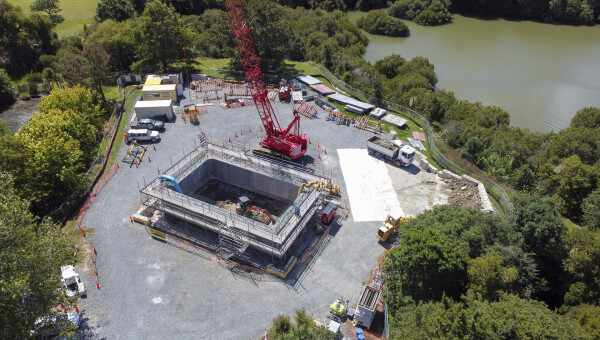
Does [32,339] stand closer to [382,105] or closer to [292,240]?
[292,240]

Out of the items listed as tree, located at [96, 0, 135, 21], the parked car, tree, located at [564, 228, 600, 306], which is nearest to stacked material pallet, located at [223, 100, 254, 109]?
the parked car

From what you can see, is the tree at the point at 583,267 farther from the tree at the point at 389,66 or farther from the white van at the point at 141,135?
the tree at the point at 389,66

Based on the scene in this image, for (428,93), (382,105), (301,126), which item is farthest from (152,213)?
(428,93)

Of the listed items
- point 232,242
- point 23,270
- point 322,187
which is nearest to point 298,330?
point 232,242

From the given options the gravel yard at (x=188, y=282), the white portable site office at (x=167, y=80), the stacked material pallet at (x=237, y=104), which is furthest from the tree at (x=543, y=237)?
the white portable site office at (x=167, y=80)

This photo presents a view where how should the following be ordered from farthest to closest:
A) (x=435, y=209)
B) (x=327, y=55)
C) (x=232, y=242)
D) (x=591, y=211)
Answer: (x=327, y=55)
(x=591, y=211)
(x=232, y=242)
(x=435, y=209)

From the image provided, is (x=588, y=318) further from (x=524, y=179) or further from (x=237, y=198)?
(x=237, y=198)

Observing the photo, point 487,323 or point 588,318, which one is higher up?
point 487,323
